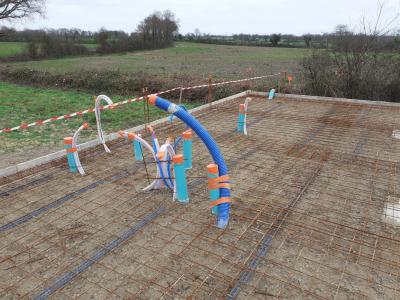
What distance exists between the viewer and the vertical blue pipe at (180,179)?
3863 mm

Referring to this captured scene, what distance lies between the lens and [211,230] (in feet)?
11.7

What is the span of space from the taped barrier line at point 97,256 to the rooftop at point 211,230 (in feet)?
0.04

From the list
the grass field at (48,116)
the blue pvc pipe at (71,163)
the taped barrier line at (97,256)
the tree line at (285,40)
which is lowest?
the grass field at (48,116)

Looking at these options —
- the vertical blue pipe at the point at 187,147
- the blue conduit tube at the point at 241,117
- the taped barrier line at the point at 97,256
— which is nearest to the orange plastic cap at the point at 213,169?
the taped barrier line at the point at 97,256

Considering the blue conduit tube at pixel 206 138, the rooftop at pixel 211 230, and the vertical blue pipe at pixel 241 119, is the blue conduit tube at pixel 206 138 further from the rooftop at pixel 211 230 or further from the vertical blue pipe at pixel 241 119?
the vertical blue pipe at pixel 241 119

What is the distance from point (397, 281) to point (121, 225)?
2.77 metres

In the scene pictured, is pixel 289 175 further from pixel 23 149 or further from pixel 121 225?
pixel 23 149

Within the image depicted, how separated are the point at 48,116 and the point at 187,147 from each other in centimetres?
761

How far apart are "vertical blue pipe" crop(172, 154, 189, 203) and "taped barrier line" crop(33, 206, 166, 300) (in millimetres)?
276

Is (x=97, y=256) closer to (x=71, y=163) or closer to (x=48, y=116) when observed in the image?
Answer: (x=71, y=163)

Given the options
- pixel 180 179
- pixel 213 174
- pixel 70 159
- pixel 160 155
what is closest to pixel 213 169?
pixel 213 174

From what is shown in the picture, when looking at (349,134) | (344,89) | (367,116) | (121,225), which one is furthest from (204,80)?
(121,225)

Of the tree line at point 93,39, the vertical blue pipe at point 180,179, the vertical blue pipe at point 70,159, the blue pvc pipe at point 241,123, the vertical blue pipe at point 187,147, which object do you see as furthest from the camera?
the tree line at point 93,39

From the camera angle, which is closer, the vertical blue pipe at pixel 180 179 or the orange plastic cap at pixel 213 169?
the orange plastic cap at pixel 213 169
